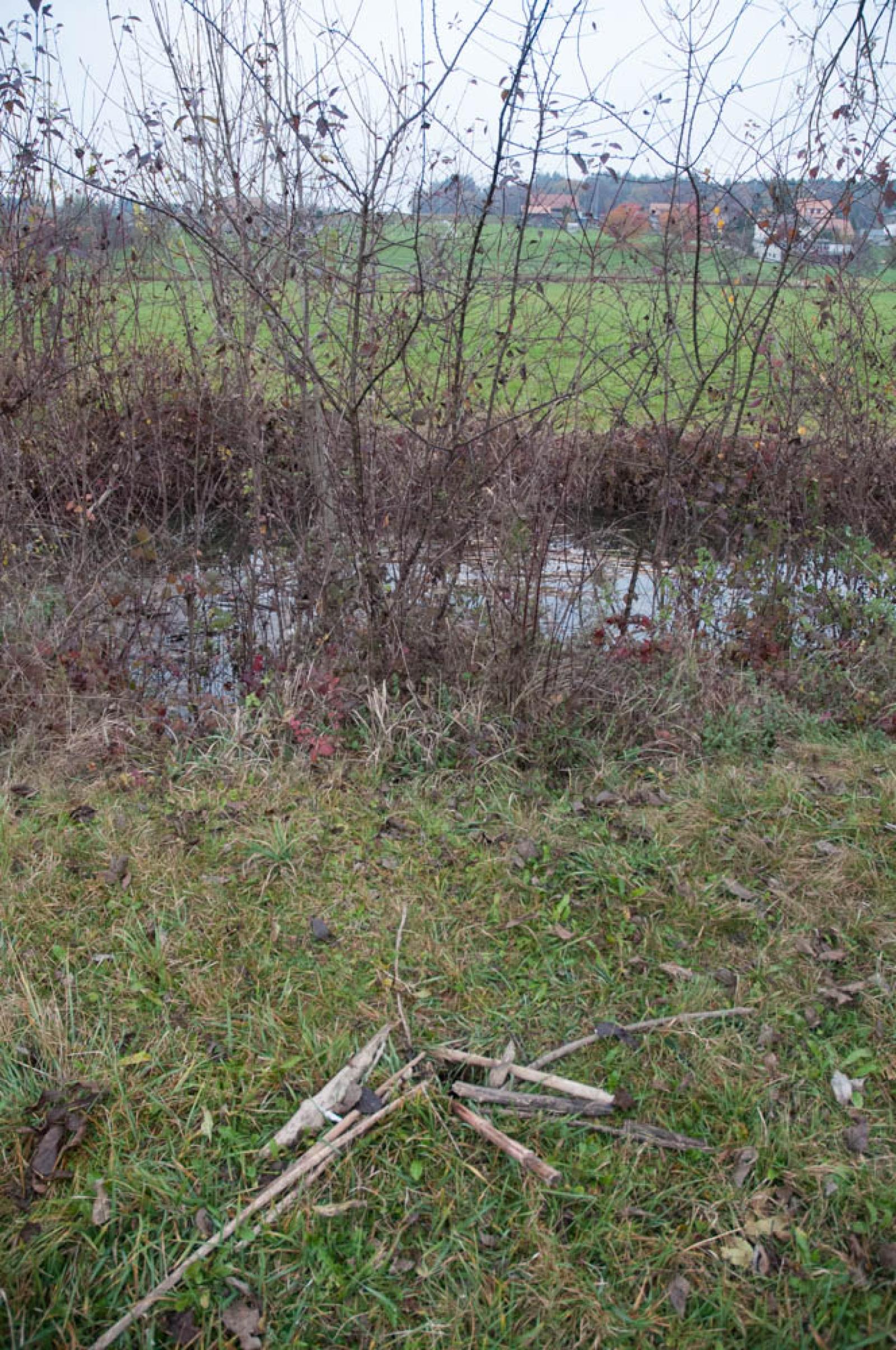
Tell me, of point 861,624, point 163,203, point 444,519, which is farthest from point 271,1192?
point 861,624

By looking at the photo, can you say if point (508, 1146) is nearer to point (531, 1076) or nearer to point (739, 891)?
point (531, 1076)

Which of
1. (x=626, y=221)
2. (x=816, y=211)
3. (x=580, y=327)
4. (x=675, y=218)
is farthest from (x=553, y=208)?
(x=816, y=211)

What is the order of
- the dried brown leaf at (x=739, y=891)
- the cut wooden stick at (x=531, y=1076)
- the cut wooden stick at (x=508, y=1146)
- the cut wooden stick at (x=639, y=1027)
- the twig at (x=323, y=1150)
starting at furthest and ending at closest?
the dried brown leaf at (x=739, y=891) < the cut wooden stick at (x=639, y=1027) < the cut wooden stick at (x=531, y=1076) < the cut wooden stick at (x=508, y=1146) < the twig at (x=323, y=1150)

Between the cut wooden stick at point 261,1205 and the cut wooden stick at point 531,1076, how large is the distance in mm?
159

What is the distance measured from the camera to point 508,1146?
2518mm

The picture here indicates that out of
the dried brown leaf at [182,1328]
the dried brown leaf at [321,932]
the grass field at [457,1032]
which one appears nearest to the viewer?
the dried brown leaf at [182,1328]

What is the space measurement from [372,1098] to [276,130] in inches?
205

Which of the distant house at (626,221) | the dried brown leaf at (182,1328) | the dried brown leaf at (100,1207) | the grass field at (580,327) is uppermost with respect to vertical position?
the distant house at (626,221)

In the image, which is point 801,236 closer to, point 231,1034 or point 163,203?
point 163,203

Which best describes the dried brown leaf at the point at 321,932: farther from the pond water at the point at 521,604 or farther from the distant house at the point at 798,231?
the distant house at the point at 798,231

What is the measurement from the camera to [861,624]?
241 inches

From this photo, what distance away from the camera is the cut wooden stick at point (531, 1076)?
105 inches

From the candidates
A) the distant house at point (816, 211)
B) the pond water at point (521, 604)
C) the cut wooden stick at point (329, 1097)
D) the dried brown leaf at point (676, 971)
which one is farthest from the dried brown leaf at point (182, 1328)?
the distant house at point (816, 211)

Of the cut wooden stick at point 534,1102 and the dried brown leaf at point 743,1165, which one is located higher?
the cut wooden stick at point 534,1102
